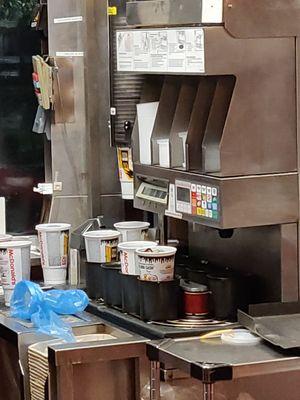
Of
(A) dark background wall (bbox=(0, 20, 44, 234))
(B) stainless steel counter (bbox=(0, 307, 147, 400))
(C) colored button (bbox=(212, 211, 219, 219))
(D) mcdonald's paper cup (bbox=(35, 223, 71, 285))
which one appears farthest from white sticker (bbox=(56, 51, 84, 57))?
(C) colored button (bbox=(212, 211, 219, 219))

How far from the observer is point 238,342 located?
9.19ft

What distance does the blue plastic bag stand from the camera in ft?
10.9

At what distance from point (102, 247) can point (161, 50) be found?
2.73 ft

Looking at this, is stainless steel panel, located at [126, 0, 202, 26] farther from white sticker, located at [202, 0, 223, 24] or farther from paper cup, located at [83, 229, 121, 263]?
paper cup, located at [83, 229, 121, 263]

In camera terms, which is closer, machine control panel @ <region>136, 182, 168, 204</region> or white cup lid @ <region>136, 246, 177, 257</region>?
white cup lid @ <region>136, 246, 177, 257</region>

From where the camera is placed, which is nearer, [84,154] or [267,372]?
[267,372]

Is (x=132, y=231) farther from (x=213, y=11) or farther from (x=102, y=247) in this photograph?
(x=213, y=11)

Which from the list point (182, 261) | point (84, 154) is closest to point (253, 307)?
point (182, 261)

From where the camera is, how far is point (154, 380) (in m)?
2.87

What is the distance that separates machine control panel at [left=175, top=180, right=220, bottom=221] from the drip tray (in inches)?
13.0

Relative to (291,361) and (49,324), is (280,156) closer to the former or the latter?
(291,361)

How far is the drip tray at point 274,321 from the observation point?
2748 mm

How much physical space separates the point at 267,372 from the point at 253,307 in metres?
0.35

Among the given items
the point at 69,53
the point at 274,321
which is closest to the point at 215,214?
the point at 274,321
